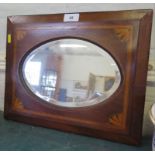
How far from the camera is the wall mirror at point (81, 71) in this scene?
72 centimetres

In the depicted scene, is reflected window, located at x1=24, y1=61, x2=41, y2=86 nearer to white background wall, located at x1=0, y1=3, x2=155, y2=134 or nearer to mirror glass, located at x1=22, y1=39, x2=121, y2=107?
mirror glass, located at x1=22, y1=39, x2=121, y2=107

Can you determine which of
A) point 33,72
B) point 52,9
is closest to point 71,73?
point 33,72

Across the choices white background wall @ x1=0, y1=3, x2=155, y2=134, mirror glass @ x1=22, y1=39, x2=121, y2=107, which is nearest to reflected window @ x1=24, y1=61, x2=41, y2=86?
mirror glass @ x1=22, y1=39, x2=121, y2=107

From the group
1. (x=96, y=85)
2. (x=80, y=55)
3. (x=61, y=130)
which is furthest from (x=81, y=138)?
(x=80, y=55)

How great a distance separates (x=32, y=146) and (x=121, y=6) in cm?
66

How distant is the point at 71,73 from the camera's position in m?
0.84

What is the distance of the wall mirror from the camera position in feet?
2.35

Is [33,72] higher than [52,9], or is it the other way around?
[52,9]

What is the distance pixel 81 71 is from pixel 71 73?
5 cm

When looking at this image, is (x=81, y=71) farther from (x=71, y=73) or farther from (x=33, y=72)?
(x=33, y=72)

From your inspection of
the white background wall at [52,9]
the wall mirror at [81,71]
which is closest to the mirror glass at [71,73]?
the wall mirror at [81,71]

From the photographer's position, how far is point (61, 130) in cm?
83

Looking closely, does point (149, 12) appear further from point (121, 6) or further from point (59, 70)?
point (59, 70)

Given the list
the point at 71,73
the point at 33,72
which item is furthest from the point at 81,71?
the point at 33,72
